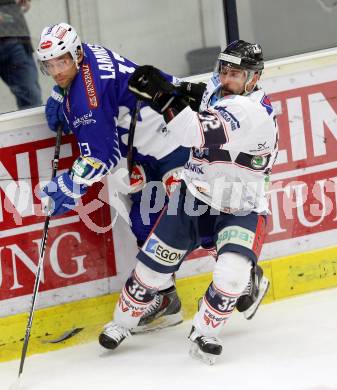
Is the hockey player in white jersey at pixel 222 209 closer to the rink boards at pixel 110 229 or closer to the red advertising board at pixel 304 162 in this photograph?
the rink boards at pixel 110 229

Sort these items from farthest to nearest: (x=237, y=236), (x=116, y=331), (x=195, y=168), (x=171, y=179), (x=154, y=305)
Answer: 1. (x=154, y=305)
2. (x=171, y=179)
3. (x=116, y=331)
4. (x=195, y=168)
5. (x=237, y=236)

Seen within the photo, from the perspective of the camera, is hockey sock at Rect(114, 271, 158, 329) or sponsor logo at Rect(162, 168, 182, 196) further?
sponsor logo at Rect(162, 168, 182, 196)

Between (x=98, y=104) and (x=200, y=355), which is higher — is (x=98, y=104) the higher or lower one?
the higher one

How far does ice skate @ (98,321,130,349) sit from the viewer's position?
4059 millimetres

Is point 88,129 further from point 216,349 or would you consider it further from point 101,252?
point 216,349

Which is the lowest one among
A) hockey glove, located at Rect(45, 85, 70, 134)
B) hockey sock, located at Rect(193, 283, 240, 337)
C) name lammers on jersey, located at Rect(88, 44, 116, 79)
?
hockey sock, located at Rect(193, 283, 240, 337)

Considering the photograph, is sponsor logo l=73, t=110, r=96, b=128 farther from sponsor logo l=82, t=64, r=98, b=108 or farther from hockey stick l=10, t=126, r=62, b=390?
hockey stick l=10, t=126, r=62, b=390

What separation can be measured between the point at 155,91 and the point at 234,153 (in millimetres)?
525

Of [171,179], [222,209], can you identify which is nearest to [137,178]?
[171,179]

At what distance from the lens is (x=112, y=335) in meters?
4.07

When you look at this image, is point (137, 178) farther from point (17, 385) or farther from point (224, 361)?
point (17, 385)

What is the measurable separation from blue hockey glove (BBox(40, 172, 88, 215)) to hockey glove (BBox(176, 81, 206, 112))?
0.52 m

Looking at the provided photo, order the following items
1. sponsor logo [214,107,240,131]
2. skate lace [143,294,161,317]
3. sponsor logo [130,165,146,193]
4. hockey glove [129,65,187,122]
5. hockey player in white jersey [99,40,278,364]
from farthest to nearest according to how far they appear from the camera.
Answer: skate lace [143,294,161,317] < sponsor logo [130,165,146,193] < hockey player in white jersey [99,40,278,364] < sponsor logo [214,107,240,131] < hockey glove [129,65,187,122]

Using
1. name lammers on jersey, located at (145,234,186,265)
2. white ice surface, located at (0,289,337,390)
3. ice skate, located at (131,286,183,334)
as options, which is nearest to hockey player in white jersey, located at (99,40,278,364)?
name lammers on jersey, located at (145,234,186,265)
